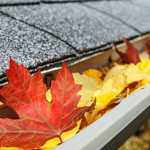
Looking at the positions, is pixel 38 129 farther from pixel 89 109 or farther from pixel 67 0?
pixel 67 0

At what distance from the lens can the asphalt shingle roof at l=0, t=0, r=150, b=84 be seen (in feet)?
2.57

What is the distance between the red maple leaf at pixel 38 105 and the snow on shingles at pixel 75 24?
323 mm

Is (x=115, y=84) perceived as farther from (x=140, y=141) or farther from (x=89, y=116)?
(x=140, y=141)

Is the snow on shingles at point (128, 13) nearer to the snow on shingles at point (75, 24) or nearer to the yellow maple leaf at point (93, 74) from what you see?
the snow on shingles at point (75, 24)

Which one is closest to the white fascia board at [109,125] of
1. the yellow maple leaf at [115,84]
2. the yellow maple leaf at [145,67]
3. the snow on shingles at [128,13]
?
the yellow maple leaf at [115,84]

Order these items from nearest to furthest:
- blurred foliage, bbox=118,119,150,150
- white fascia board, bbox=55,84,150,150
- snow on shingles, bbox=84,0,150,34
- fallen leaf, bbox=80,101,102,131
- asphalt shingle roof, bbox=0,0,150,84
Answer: white fascia board, bbox=55,84,150,150, fallen leaf, bbox=80,101,102,131, asphalt shingle roof, bbox=0,0,150,84, snow on shingles, bbox=84,0,150,34, blurred foliage, bbox=118,119,150,150

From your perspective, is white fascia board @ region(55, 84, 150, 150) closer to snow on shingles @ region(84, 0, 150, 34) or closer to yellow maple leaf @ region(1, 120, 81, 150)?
yellow maple leaf @ region(1, 120, 81, 150)

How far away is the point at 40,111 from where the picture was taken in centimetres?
63

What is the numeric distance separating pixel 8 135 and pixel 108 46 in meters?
0.70

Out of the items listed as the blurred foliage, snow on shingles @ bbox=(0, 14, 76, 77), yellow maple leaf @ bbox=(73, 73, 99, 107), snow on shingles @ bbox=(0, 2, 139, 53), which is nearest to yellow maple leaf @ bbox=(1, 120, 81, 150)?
yellow maple leaf @ bbox=(73, 73, 99, 107)

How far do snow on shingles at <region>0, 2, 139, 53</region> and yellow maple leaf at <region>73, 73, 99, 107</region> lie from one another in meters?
0.13

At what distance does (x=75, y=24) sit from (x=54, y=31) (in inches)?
7.9

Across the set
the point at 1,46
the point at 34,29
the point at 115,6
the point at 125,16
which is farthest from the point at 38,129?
the point at 115,6

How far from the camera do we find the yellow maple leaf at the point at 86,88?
762 millimetres
